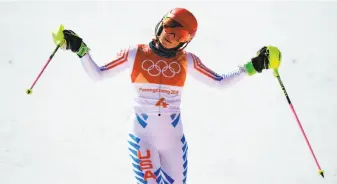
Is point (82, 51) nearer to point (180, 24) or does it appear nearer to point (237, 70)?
point (180, 24)

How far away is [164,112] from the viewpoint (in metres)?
4.16

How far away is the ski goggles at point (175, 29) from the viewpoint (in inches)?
154

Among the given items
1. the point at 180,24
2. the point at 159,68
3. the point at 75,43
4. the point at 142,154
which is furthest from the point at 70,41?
the point at 142,154

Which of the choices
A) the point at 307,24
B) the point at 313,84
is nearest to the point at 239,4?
the point at 307,24

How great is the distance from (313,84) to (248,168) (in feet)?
7.42

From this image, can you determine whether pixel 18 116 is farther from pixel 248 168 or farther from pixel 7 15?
pixel 7 15

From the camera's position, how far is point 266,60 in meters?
4.31

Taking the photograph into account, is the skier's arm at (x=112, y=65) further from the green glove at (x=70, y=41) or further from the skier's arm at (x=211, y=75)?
the skier's arm at (x=211, y=75)

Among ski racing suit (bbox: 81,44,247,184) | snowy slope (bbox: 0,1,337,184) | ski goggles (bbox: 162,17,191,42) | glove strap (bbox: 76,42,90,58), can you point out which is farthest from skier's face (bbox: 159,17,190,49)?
snowy slope (bbox: 0,1,337,184)

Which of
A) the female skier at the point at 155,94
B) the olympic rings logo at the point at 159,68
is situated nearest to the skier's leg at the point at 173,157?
the female skier at the point at 155,94

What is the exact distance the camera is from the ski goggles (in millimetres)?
3924

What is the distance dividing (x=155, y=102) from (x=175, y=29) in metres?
0.60

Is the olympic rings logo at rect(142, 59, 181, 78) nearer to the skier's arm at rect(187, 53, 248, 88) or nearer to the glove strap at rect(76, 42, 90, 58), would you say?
the skier's arm at rect(187, 53, 248, 88)

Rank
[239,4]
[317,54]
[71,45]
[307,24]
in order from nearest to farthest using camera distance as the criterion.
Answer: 1. [71,45]
2. [317,54]
3. [307,24]
4. [239,4]
